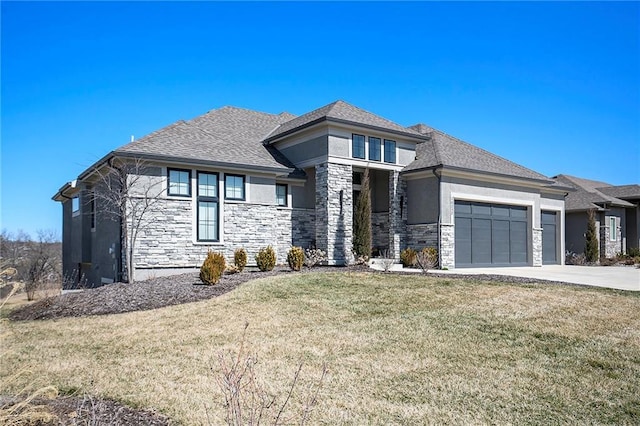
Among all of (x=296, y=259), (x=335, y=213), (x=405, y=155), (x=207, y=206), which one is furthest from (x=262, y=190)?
(x=405, y=155)

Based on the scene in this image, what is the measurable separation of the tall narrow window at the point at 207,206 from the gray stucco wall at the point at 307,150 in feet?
13.9

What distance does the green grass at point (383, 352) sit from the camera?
571 centimetres

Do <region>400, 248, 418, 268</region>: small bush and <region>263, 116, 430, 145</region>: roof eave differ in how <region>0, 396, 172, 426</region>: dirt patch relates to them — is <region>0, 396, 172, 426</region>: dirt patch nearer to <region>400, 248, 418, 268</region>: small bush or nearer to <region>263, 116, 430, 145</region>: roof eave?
<region>263, 116, 430, 145</region>: roof eave

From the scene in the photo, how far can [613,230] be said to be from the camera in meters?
31.7

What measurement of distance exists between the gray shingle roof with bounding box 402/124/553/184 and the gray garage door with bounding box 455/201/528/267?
5.41 feet

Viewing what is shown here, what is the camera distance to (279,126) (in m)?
23.8

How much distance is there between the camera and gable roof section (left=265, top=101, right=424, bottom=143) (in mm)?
18875

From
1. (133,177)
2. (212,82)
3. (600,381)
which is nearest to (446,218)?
(212,82)

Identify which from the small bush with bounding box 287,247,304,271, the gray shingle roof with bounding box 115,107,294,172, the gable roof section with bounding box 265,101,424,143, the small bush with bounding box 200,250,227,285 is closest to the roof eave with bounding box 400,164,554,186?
the gable roof section with bounding box 265,101,424,143

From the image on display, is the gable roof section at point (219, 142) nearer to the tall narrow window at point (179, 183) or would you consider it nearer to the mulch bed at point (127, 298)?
the tall narrow window at point (179, 183)

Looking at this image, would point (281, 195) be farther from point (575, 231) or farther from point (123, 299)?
point (575, 231)

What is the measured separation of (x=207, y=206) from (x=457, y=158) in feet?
36.4

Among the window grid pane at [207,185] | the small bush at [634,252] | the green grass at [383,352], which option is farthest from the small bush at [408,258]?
the small bush at [634,252]

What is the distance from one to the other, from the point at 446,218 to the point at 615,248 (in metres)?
18.8
